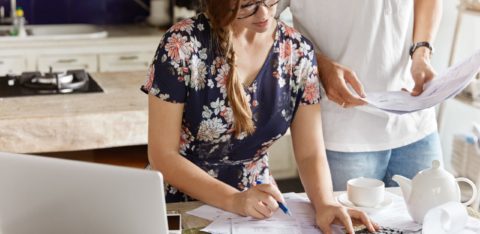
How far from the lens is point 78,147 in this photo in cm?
270

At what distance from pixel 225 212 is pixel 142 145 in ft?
4.48

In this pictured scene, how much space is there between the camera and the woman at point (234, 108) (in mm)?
1704

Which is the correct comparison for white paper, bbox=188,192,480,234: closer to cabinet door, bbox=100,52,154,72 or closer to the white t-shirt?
the white t-shirt

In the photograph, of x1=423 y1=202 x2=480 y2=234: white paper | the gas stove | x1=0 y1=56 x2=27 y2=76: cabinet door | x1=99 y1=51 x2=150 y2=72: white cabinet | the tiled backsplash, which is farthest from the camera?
the tiled backsplash

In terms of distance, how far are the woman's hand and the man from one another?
1.45ft

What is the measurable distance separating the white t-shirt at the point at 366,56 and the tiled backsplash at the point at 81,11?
10.2 feet

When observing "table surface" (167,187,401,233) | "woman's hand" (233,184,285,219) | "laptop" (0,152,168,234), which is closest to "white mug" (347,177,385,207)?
"table surface" (167,187,401,233)

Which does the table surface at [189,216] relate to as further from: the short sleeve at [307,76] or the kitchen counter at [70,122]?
the kitchen counter at [70,122]

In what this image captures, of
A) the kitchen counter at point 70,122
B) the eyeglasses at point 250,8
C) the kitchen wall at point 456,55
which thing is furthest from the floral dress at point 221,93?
the kitchen wall at point 456,55

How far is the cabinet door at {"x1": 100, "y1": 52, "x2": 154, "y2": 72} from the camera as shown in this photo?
4.40m

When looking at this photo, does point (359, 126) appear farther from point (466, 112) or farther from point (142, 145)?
point (466, 112)

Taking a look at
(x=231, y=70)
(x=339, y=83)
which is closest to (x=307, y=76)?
(x=339, y=83)

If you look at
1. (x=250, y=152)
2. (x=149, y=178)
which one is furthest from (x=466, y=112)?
(x=149, y=178)

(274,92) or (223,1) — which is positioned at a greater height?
(223,1)
